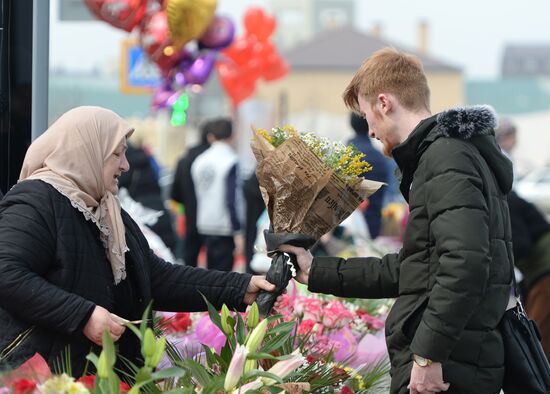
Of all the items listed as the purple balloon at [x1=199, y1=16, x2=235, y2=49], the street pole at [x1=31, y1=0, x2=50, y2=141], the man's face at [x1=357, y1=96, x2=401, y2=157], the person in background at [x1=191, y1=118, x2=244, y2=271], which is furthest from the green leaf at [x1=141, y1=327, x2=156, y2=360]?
the purple balloon at [x1=199, y1=16, x2=235, y2=49]

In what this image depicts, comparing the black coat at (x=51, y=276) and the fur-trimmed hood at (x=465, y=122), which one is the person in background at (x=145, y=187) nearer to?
the black coat at (x=51, y=276)

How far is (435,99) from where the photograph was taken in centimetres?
6538

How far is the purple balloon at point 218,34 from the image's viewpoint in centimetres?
959

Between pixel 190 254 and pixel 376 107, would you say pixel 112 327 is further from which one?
pixel 190 254

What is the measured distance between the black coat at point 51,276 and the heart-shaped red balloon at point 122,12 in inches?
147

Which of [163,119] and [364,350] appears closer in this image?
[364,350]

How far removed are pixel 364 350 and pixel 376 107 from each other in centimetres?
119

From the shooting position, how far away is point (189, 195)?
9.68 metres

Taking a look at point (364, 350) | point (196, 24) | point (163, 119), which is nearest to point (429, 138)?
point (364, 350)

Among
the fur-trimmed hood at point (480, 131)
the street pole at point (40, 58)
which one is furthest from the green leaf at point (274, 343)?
the street pole at point (40, 58)

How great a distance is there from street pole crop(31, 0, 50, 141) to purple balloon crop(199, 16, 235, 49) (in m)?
5.70

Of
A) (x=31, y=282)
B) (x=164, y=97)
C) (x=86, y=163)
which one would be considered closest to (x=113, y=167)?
(x=86, y=163)

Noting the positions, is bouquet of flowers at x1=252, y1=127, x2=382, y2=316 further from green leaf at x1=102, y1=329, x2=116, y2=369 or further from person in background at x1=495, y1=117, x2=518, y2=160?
person in background at x1=495, y1=117, x2=518, y2=160

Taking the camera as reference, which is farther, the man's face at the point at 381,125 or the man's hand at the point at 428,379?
the man's face at the point at 381,125
